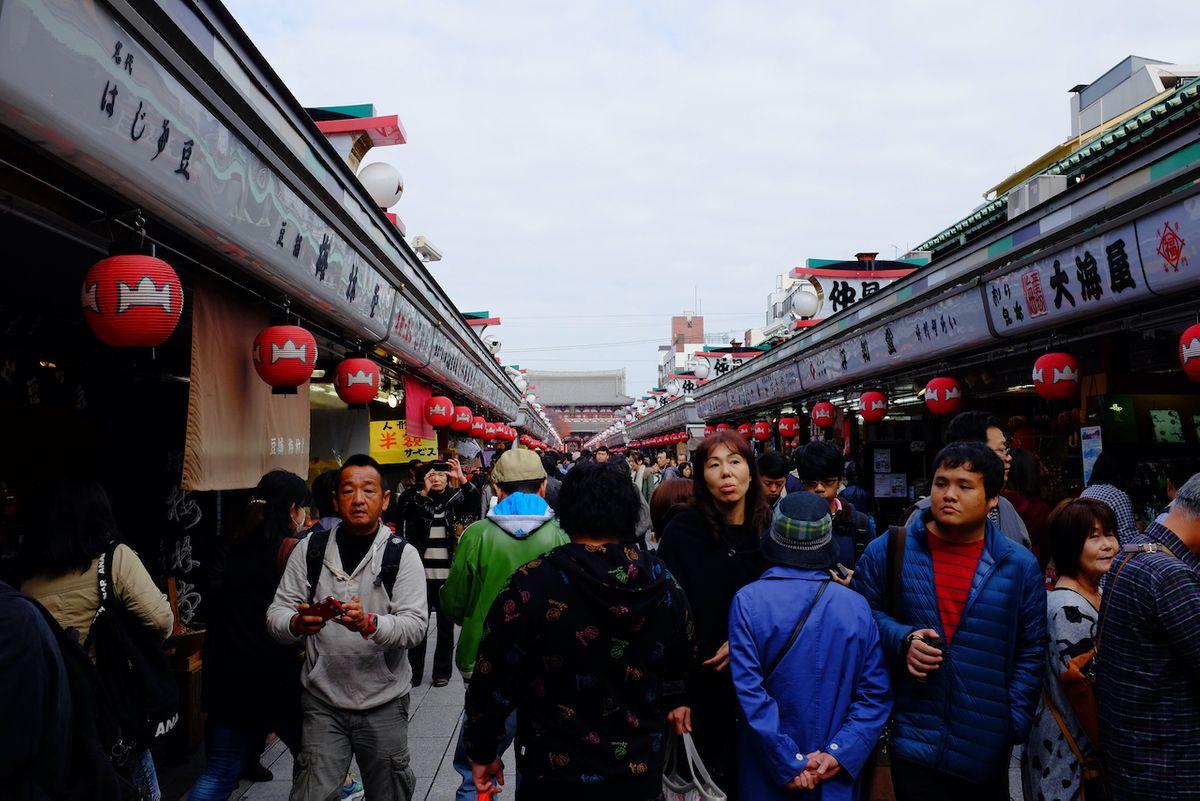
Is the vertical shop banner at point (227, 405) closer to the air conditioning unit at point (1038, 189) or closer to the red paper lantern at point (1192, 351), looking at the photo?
the red paper lantern at point (1192, 351)

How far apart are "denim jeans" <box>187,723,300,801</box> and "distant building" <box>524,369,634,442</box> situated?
9010 cm

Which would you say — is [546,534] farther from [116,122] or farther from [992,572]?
[116,122]

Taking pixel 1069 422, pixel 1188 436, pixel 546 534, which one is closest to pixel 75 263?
pixel 546 534

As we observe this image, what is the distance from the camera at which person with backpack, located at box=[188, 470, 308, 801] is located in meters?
4.08

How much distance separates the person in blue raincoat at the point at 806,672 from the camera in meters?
3.19

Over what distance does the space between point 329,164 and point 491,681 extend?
4.83m

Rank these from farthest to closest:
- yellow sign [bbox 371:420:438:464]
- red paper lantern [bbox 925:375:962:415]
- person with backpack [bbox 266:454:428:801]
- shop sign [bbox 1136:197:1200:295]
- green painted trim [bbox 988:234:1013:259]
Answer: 1. yellow sign [bbox 371:420:438:464]
2. red paper lantern [bbox 925:375:962:415]
3. green painted trim [bbox 988:234:1013:259]
4. shop sign [bbox 1136:197:1200:295]
5. person with backpack [bbox 266:454:428:801]

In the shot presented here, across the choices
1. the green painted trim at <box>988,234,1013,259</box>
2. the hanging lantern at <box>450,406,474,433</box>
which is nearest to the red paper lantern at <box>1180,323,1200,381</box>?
the green painted trim at <box>988,234,1013,259</box>

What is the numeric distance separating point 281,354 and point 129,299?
5.77ft

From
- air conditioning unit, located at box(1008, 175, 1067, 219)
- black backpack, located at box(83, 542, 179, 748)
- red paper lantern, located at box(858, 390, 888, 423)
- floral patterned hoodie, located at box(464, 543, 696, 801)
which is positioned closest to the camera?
floral patterned hoodie, located at box(464, 543, 696, 801)

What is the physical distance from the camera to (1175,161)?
5.64m

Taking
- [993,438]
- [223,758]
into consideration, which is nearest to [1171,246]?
[993,438]

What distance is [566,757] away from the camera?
2.92 metres

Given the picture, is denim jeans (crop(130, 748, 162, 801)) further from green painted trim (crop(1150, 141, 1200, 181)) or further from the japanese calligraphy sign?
the japanese calligraphy sign
